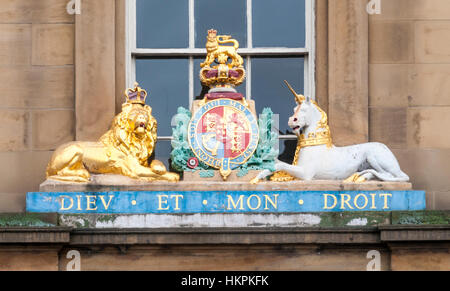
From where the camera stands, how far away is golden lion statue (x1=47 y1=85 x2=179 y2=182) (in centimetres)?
1263

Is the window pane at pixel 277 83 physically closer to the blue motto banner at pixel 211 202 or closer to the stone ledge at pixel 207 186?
the stone ledge at pixel 207 186

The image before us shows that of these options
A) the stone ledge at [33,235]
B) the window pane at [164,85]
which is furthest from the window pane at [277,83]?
the stone ledge at [33,235]

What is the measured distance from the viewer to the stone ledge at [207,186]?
12.5 metres

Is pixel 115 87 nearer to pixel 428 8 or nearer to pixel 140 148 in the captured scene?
pixel 140 148

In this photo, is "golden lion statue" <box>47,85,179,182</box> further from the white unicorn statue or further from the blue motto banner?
the white unicorn statue

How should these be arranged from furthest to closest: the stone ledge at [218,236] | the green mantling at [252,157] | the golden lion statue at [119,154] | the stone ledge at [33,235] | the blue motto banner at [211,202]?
the green mantling at [252,157] → the golden lion statue at [119,154] → the blue motto banner at [211,202] → the stone ledge at [218,236] → the stone ledge at [33,235]

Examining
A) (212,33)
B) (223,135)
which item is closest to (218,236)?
(223,135)

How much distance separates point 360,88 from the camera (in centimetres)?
1332

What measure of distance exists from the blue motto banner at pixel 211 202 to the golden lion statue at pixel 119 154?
264 millimetres

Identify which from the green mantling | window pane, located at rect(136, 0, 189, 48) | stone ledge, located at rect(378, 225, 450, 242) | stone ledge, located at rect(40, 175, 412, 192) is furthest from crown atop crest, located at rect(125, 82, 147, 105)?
stone ledge, located at rect(378, 225, 450, 242)

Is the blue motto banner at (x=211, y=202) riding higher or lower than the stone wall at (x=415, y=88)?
lower

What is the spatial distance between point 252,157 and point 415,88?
2083 mm
